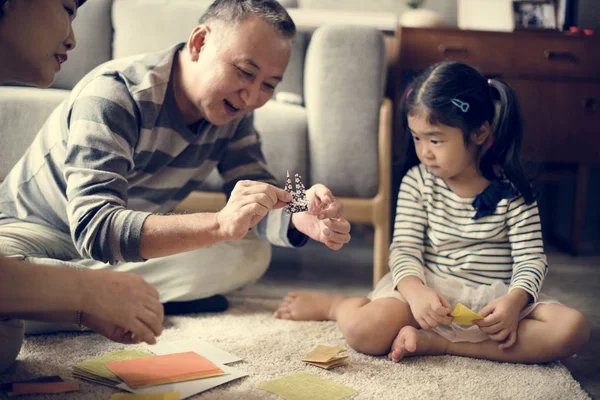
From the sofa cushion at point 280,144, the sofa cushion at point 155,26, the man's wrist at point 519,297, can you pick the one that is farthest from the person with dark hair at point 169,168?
the sofa cushion at point 155,26

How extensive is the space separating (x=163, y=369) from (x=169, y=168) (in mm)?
478

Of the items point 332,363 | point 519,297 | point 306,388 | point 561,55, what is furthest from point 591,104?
point 306,388

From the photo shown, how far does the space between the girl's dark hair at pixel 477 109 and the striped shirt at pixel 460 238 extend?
78 mm

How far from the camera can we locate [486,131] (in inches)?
61.6

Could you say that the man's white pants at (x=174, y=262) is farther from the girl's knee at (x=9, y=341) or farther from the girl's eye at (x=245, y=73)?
the girl's eye at (x=245, y=73)

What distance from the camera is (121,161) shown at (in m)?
1.23

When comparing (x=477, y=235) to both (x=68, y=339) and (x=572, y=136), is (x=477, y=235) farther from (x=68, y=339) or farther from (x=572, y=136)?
(x=572, y=136)

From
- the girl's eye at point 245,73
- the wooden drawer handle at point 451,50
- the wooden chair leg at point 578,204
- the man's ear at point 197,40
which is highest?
the man's ear at point 197,40

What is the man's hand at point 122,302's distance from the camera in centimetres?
92

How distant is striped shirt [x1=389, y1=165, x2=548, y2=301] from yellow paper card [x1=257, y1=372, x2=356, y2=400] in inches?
14.5

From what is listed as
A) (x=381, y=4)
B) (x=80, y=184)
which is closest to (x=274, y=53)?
(x=80, y=184)

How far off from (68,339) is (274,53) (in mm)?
695

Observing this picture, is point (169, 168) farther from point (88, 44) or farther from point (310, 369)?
point (88, 44)

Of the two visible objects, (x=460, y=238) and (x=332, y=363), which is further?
(x=460, y=238)
